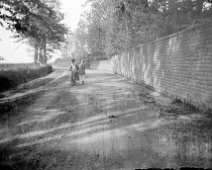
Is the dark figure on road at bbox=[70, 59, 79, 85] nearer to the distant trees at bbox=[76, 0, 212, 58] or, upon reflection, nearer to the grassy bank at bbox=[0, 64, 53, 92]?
the grassy bank at bbox=[0, 64, 53, 92]

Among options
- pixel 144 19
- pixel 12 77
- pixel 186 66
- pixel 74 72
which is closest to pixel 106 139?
pixel 186 66

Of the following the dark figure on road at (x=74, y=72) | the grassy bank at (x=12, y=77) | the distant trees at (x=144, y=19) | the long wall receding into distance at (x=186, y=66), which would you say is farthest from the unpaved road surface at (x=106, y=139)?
the distant trees at (x=144, y=19)

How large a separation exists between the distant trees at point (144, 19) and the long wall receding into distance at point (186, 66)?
16.4m

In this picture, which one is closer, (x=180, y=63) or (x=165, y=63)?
(x=180, y=63)

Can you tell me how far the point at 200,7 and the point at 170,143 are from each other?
3706 centimetres

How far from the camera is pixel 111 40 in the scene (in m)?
34.9

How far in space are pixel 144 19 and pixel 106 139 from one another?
108ft

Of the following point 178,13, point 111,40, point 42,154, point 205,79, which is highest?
point 178,13

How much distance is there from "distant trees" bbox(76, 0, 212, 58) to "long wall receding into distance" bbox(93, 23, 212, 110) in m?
16.4

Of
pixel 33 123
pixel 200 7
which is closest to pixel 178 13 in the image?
pixel 200 7

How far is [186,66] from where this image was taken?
9539 mm

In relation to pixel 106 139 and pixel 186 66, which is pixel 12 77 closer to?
pixel 186 66

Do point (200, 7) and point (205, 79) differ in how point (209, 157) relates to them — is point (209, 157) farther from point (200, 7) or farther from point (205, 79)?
point (200, 7)

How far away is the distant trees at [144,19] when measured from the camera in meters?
31.1
